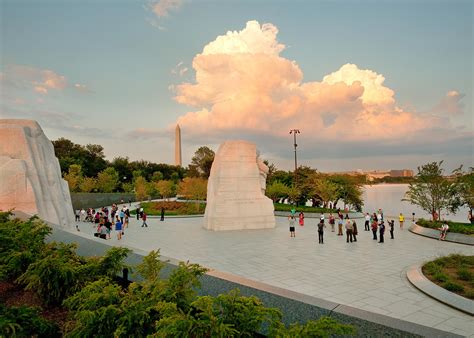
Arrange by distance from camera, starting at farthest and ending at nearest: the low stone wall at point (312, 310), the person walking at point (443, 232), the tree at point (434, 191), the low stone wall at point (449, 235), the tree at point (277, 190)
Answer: the tree at point (277, 190) → the tree at point (434, 191) → the person walking at point (443, 232) → the low stone wall at point (449, 235) → the low stone wall at point (312, 310)

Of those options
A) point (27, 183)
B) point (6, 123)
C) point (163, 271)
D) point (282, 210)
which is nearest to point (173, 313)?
point (163, 271)

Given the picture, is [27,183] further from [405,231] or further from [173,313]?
[405,231]

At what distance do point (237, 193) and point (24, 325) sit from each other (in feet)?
58.1

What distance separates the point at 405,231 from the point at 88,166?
5874 centimetres

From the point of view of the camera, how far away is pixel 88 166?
62.5 metres

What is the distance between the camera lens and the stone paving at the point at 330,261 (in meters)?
7.60

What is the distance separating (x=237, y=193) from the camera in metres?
21.2

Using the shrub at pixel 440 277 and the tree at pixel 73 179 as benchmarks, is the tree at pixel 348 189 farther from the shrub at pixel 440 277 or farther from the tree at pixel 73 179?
the tree at pixel 73 179

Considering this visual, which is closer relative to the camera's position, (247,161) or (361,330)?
(361,330)

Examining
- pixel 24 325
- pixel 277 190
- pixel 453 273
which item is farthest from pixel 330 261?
pixel 277 190

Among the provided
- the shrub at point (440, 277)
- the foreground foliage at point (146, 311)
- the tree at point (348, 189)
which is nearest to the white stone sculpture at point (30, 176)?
the foreground foliage at point (146, 311)

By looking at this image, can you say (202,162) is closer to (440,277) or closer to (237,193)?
(237,193)

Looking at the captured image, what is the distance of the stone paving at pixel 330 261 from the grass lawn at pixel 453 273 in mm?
777

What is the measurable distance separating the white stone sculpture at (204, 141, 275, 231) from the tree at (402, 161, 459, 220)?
1028cm
